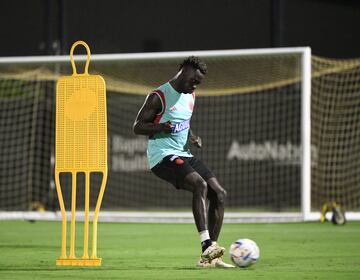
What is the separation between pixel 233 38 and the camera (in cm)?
2198

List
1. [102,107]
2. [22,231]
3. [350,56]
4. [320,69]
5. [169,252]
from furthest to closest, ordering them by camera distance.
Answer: [350,56] < [320,69] < [22,231] < [169,252] < [102,107]

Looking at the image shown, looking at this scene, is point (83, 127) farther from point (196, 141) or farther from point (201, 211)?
point (201, 211)

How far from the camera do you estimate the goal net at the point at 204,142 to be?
62.4 ft

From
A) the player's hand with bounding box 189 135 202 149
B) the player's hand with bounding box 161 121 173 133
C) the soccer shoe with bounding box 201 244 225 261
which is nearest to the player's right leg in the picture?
the soccer shoe with bounding box 201 244 225 261

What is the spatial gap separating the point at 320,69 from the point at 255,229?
4.07 meters

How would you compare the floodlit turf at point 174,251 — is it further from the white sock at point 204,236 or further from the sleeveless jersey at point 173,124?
the sleeveless jersey at point 173,124

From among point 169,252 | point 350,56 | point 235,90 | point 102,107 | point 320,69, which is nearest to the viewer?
point 102,107

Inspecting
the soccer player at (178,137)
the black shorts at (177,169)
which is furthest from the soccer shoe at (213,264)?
the black shorts at (177,169)

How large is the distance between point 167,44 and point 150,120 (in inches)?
546

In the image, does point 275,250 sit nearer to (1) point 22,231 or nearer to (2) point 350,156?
(1) point 22,231

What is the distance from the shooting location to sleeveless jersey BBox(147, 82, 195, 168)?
29.3ft

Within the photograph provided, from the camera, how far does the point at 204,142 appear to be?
20.0m

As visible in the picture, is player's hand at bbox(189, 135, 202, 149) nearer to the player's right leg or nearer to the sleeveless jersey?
the sleeveless jersey

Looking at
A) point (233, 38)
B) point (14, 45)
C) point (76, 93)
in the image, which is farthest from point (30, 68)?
point (76, 93)
